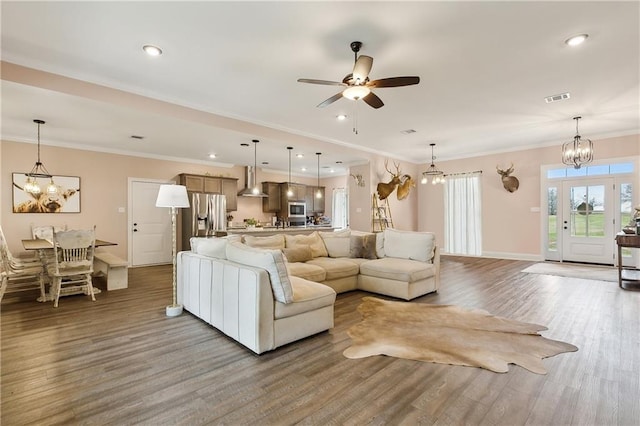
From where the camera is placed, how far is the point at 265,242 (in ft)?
15.4

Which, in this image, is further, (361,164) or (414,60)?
(361,164)

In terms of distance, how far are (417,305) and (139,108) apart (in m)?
4.51

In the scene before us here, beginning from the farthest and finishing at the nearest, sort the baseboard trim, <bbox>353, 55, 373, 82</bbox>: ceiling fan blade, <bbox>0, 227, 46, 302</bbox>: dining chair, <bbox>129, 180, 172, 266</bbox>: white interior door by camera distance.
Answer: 1. the baseboard trim
2. <bbox>129, 180, 172, 266</bbox>: white interior door
3. <bbox>0, 227, 46, 302</bbox>: dining chair
4. <bbox>353, 55, 373, 82</bbox>: ceiling fan blade

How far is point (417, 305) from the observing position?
400 centimetres

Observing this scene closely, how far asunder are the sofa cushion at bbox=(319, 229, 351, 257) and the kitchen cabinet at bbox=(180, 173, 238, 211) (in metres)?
4.02

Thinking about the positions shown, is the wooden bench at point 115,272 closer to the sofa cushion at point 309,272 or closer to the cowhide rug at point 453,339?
the sofa cushion at point 309,272

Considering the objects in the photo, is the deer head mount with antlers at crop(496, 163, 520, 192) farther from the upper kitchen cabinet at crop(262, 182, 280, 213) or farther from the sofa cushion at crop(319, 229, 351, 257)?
the upper kitchen cabinet at crop(262, 182, 280, 213)

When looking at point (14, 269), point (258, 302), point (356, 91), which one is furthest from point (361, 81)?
point (14, 269)

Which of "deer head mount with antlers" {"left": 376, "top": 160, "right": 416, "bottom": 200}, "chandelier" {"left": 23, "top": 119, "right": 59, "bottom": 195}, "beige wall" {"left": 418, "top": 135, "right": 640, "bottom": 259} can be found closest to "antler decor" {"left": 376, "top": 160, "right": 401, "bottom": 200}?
"deer head mount with antlers" {"left": 376, "top": 160, "right": 416, "bottom": 200}

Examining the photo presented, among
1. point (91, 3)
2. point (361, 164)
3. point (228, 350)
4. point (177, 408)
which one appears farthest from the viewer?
point (361, 164)

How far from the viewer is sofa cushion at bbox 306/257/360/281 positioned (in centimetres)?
444

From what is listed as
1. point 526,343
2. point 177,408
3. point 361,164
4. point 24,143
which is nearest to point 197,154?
point 24,143

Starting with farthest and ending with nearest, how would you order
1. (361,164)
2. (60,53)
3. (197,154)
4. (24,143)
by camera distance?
1. (361,164)
2. (197,154)
3. (24,143)
4. (60,53)

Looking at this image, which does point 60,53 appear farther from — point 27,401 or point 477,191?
point 477,191
